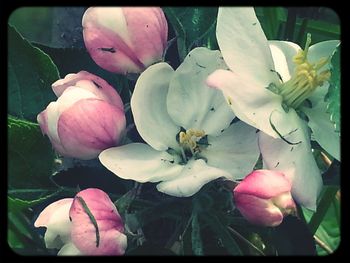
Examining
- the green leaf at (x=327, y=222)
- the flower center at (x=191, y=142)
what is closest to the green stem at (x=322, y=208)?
the green leaf at (x=327, y=222)

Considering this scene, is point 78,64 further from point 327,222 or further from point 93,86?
point 327,222

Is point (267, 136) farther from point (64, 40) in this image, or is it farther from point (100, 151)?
point (64, 40)

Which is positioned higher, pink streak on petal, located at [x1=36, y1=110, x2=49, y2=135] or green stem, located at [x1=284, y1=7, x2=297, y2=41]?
green stem, located at [x1=284, y1=7, x2=297, y2=41]

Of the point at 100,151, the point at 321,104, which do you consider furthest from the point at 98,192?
the point at 321,104

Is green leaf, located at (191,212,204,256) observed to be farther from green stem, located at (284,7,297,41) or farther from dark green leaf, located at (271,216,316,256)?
green stem, located at (284,7,297,41)

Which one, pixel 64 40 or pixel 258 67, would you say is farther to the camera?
pixel 64 40

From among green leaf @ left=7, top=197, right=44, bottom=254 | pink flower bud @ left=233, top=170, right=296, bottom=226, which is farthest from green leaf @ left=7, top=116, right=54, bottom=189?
pink flower bud @ left=233, top=170, right=296, bottom=226
